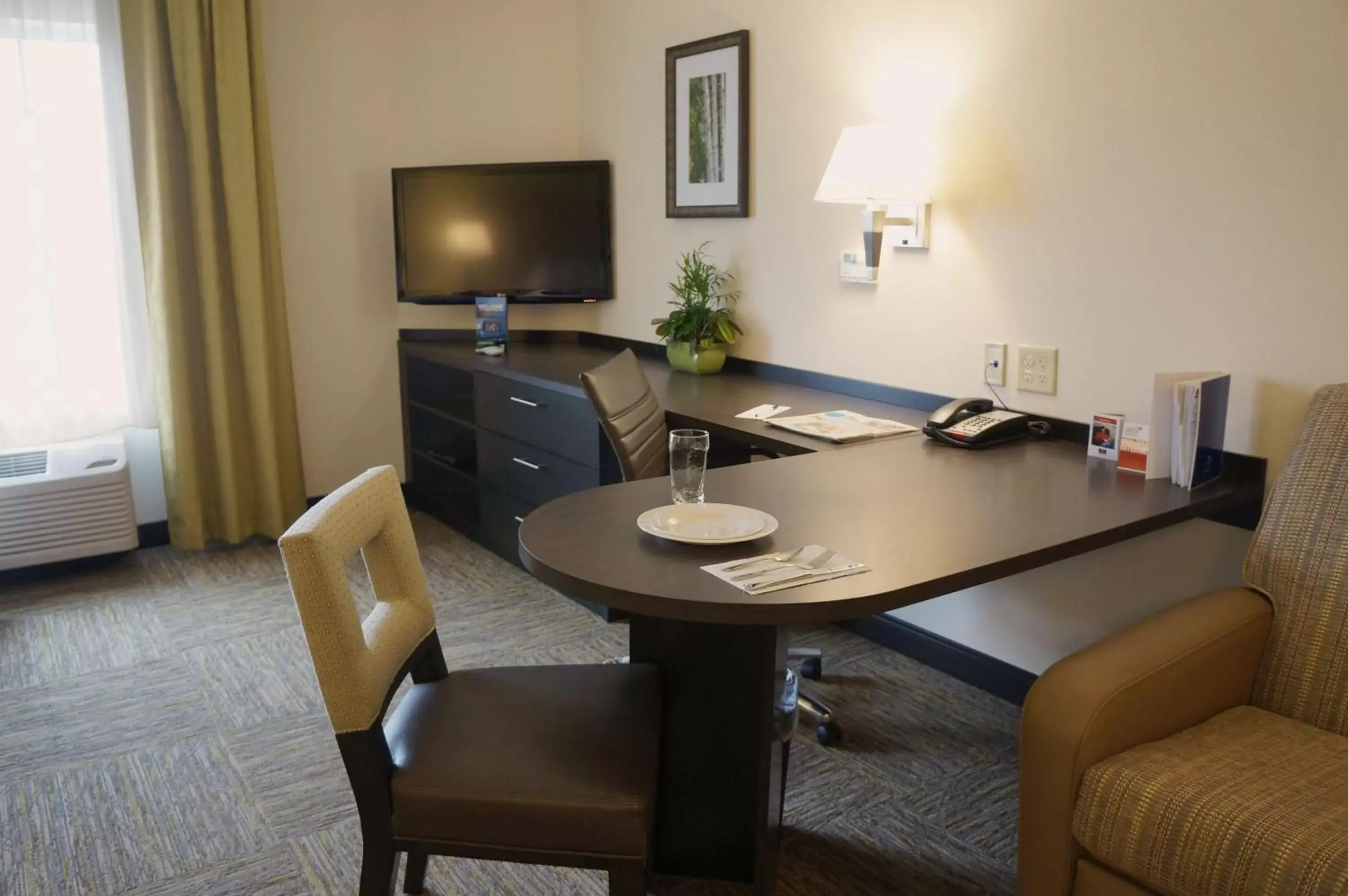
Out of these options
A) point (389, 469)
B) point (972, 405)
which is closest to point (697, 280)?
point (972, 405)

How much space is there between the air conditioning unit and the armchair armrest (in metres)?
3.31

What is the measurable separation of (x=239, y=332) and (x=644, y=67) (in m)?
1.80

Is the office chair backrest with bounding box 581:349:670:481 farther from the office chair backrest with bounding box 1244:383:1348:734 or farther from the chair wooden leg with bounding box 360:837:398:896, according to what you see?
the office chair backrest with bounding box 1244:383:1348:734

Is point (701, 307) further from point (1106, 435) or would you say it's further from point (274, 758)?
point (274, 758)

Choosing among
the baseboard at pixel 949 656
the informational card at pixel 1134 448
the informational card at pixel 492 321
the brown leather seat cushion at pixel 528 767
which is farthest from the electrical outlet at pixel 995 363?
the informational card at pixel 492 321

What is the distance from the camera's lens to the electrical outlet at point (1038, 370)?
2.61 meters

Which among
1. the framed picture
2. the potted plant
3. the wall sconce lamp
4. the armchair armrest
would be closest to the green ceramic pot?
the potted plant

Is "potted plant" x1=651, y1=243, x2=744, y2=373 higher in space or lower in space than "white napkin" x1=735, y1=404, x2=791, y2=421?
higher

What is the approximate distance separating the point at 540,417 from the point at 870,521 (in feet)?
6.19

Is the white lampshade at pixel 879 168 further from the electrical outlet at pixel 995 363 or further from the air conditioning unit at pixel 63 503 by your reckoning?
the air conditioning unit at pixel 63 503

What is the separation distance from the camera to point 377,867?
1.56 m

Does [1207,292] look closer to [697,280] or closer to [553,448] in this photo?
[697,280]

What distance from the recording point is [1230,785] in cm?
154

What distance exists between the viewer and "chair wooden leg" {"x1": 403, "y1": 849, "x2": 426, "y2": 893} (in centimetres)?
201
